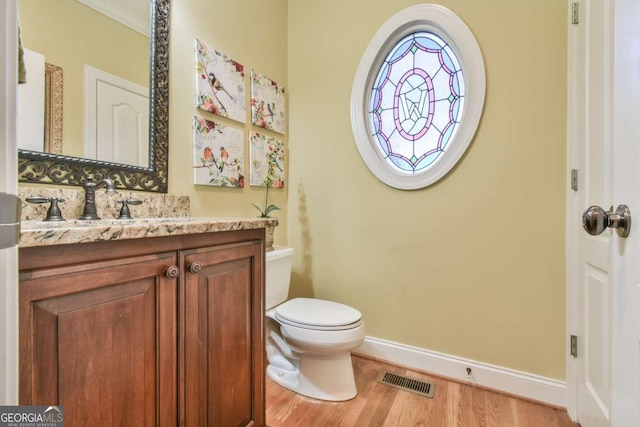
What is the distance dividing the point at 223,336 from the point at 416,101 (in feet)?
5.51

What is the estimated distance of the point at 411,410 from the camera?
4.66ft

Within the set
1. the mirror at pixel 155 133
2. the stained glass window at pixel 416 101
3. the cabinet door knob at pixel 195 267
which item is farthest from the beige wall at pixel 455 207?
the cabinet door knob at pixel 195 267

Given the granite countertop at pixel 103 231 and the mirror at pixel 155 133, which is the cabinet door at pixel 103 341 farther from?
the mirror at pixel 155 133

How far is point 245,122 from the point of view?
187 centimetres

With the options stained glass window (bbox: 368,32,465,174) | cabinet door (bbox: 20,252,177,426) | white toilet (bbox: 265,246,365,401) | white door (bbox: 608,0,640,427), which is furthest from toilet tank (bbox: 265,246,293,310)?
white door (bbox: 608,0,640,427)

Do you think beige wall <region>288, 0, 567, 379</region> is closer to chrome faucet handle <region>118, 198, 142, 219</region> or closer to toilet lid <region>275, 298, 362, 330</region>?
toilet lid <region>275, 298, 362, 330</region>

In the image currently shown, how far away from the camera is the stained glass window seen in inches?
69.4

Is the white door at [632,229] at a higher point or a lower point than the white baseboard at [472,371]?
higher

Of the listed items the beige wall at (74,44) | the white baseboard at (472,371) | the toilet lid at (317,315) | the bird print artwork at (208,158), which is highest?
the beige wall at (74,44)

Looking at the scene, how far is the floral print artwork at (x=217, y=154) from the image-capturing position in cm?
159

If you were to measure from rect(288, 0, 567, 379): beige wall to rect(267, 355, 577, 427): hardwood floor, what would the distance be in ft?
0.61

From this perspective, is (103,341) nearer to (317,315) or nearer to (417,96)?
(317,315)

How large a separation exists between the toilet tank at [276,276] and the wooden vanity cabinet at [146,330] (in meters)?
0.51

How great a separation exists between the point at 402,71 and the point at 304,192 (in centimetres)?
103
